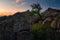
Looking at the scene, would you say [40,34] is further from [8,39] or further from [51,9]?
[51,9]

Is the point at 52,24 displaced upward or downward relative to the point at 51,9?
downward

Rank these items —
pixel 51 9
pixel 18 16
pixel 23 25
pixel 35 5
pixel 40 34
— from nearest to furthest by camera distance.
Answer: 1. pixel 40 34
2. pixel 23 25
3. pixel 18 16
4. pixel 51 9
5. pixel 35 5

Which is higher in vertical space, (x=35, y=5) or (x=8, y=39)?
(x=35, y=5)

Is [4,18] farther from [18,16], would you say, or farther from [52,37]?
[52,37]

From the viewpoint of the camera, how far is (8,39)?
1155 inches

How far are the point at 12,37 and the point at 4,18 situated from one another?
544 inches

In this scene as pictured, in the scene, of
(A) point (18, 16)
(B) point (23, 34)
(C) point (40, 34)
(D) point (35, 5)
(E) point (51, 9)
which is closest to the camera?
(B) point (23, 34)

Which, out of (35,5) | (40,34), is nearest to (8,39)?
(40,34)

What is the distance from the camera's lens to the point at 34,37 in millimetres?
29312

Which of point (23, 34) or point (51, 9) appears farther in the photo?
point (51, 9)

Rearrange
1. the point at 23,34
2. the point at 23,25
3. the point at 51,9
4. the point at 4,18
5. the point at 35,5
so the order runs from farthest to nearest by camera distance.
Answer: the point at 35,5 → the point at 51,9 → the point at 4,18 → the point at 23,25 → the point at 23,34

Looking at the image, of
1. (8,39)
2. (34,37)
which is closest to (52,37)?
(34,37)

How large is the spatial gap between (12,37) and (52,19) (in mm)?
12877

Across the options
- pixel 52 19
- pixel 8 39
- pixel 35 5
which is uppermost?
pixel 35 5
